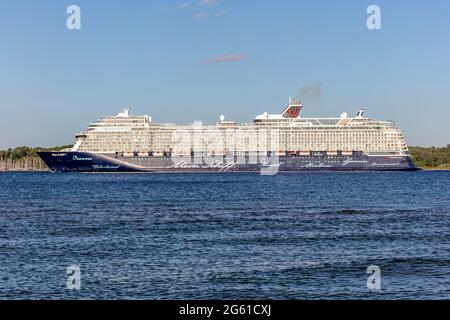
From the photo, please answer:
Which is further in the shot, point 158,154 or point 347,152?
point 347,152

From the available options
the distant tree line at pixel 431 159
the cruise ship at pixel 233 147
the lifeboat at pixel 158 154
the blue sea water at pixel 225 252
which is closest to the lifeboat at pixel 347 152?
the cruise ship at pixel 233 147

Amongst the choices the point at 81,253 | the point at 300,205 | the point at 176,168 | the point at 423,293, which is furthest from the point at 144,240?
the point at 176,168

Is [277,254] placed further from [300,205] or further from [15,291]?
[300,205]

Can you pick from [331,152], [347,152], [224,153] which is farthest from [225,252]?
[347,152]

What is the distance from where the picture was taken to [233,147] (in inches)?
4961

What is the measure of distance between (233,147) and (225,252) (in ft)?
337

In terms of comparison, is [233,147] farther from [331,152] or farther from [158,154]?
[331,152]

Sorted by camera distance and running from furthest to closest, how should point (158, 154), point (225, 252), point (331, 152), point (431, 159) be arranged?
point (431, 159) → point (331, 152) → point (158, 154) → point (225, 252)

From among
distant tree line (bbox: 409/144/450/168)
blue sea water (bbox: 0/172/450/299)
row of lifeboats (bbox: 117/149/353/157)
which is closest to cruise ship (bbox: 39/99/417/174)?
row of lifeboats (bbox: 117/149/353/157)

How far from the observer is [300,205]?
44938 millimetres

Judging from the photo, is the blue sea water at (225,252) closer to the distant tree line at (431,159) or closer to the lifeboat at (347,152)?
the lifeboat at (347,152)

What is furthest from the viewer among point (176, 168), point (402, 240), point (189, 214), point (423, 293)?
point (176, 168)
